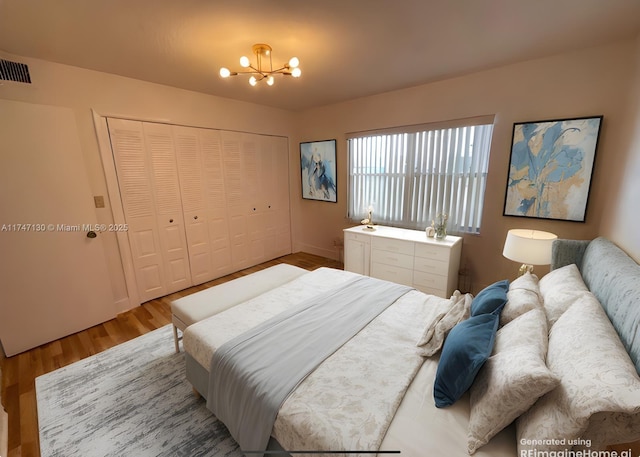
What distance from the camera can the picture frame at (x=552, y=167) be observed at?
2215mm

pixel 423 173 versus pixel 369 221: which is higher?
pixel 423 173

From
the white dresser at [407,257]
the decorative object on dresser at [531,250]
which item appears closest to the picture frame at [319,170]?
the white dresser at [407,257]

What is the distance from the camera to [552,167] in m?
2.35

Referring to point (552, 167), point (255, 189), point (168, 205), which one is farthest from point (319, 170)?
point (552, 167)

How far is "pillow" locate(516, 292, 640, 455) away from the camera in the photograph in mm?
723

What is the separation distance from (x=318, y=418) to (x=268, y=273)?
62.9 inches

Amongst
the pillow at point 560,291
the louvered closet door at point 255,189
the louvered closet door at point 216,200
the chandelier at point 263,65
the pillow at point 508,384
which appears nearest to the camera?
the pillow at point 508,384

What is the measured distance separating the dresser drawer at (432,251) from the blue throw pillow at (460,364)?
1.61 metres

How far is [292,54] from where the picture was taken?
2193 mm

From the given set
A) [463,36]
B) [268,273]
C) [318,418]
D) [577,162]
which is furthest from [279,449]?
[577,162]

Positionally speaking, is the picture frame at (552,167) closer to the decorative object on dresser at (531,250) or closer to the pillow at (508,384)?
the decorative object on dresser at (531,250)

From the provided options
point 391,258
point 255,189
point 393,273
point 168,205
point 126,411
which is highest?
point 255,189

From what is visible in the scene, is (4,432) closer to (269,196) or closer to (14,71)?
(14,71)

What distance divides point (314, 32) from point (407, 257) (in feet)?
7.60
